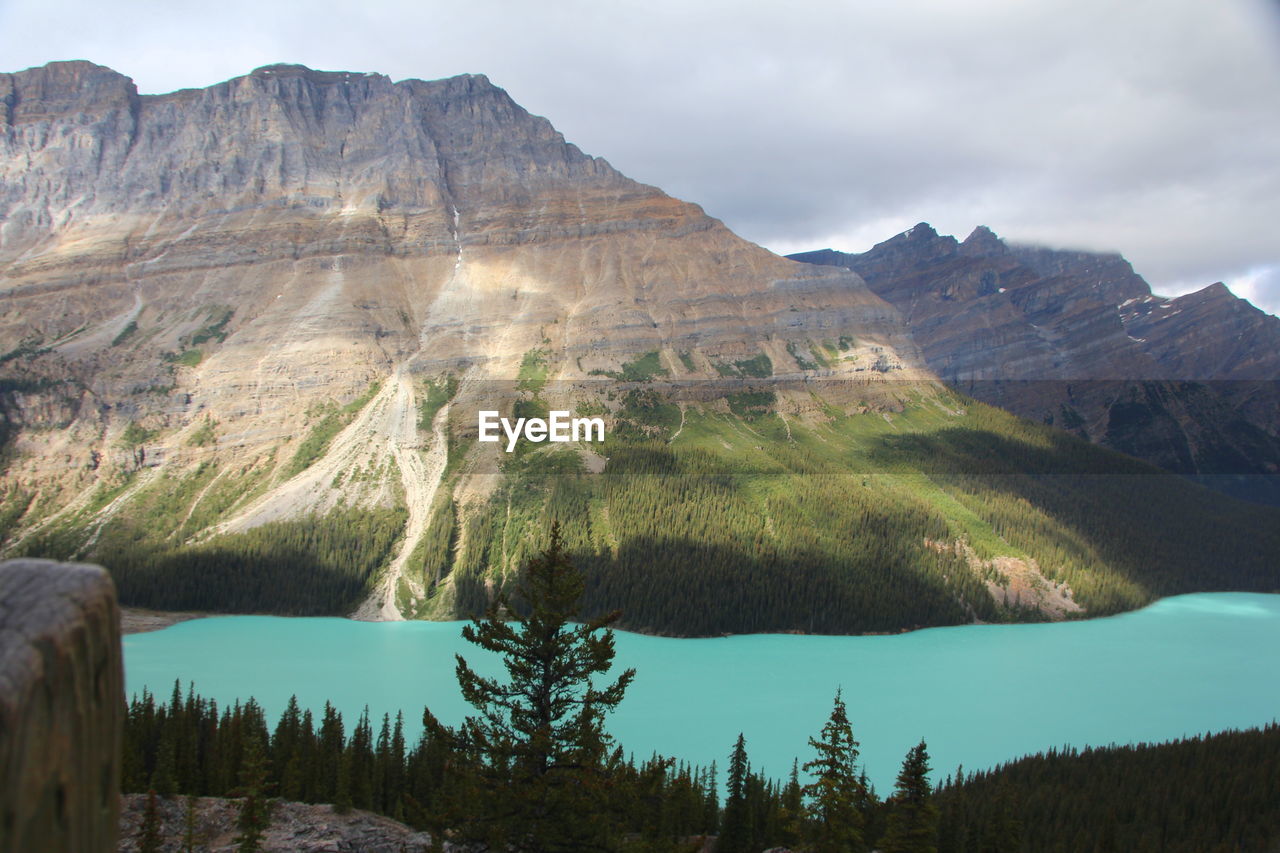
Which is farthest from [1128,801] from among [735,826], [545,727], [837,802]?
[545,727]

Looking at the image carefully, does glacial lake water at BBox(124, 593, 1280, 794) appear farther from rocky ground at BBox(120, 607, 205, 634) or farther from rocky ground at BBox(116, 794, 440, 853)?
rocky ground at BBox(116, 794, 440, 853)

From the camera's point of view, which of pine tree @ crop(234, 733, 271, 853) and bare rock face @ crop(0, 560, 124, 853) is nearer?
bare rock face @ crop(0, 560, 124, 853)

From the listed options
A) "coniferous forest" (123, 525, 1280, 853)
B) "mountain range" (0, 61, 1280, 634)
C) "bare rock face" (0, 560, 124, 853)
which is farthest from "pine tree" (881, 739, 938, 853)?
"mountain range" (0, 61, 1280, 634)

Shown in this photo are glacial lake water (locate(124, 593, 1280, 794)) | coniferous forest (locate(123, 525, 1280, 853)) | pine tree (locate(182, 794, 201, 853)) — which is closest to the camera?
coniferous forest (locate(123, 525, 1280, 853))

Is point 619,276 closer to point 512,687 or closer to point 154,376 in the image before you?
point 154,376

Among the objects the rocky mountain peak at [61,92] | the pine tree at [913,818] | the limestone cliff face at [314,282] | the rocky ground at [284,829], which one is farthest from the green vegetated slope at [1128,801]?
the rocky mountain peak at [61,92]
